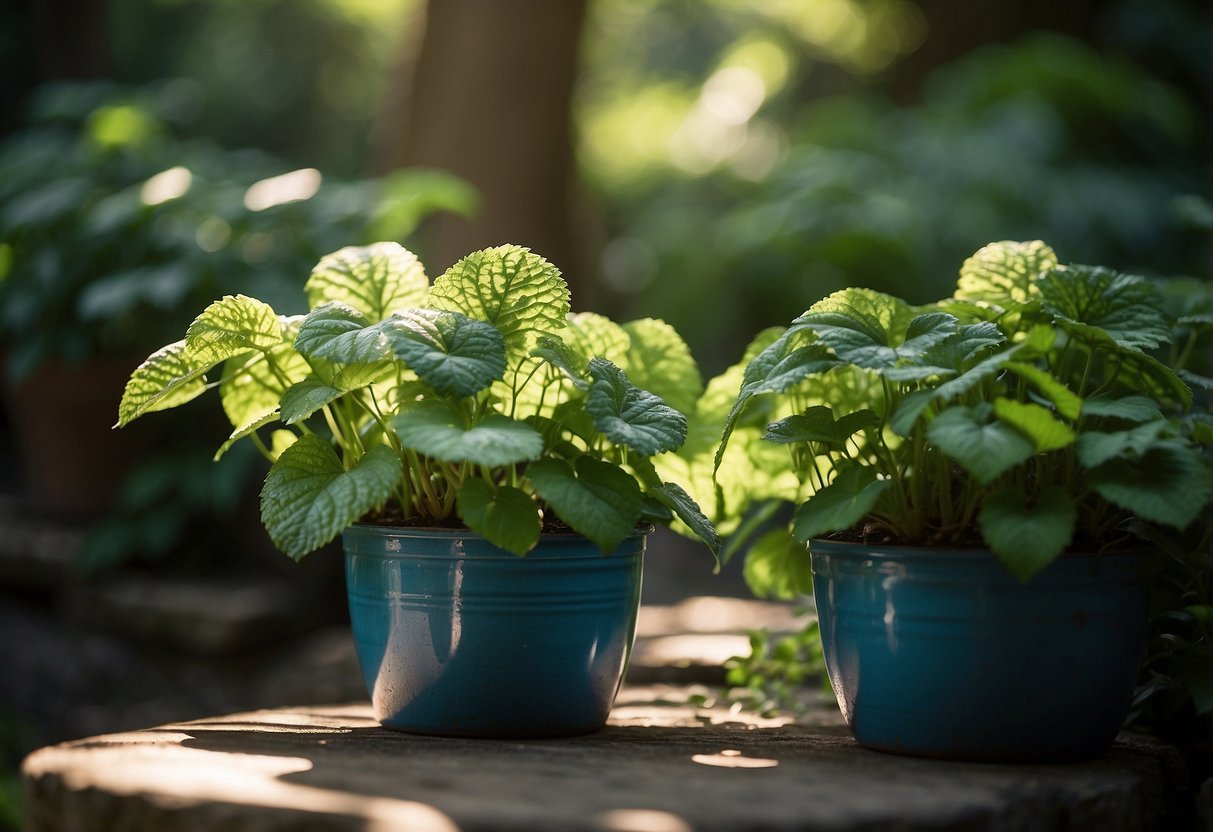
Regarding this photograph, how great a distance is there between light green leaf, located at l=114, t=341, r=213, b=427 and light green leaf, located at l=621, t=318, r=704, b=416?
444 millimetres

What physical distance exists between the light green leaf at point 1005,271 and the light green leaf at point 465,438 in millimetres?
494

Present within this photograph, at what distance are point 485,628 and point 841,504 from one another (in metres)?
0.34

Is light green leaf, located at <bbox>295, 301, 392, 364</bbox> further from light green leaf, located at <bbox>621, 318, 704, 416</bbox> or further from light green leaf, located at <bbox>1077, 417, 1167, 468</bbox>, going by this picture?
light green leaf, located at <bbox>1077, 417, 1167, 468</bbox>

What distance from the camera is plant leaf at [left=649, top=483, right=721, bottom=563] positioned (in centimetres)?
102

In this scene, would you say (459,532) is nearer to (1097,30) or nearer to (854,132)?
(854,132)

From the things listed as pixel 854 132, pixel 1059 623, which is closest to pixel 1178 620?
pixel 1059 623

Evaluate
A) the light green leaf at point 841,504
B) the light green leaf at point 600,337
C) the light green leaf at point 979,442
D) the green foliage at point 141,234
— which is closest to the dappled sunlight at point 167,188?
the green foliage at point 141,234

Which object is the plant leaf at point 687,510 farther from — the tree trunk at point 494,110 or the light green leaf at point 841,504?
the tree trunk at point 494,110

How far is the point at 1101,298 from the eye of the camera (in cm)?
103

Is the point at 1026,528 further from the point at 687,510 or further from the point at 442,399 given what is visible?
the point at 442,399

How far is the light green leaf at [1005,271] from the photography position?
111cm

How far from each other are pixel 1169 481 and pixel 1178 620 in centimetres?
31

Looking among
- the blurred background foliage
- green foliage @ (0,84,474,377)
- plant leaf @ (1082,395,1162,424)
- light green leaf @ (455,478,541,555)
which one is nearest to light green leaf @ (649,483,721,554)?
light green leaf @ (455,478,541,555)

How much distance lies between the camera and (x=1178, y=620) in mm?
1126
